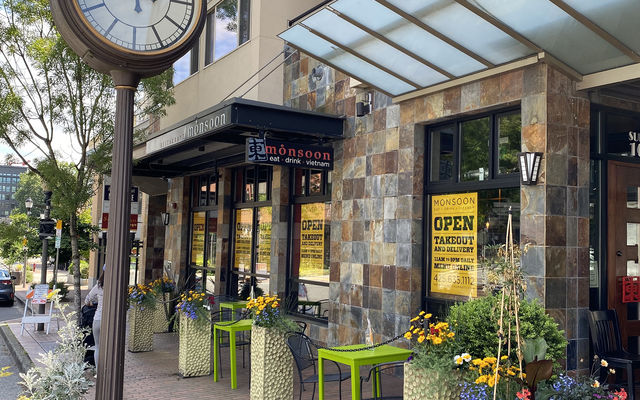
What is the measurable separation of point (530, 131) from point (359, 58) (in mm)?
2421

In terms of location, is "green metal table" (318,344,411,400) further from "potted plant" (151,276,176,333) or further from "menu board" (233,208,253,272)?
"potted plant" (151,276,176,333)

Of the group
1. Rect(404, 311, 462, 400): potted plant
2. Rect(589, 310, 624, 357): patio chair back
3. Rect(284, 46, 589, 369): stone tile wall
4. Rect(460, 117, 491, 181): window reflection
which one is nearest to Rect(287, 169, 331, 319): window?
Rect(284, 46, 589, 369): stone tile wall

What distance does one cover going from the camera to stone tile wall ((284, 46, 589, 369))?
259 inches

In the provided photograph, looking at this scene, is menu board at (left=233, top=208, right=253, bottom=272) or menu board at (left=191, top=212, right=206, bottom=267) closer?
menu board at (left=233, top=208, right=253, bottom=272)

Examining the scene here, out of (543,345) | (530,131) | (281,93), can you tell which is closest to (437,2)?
(530,131)

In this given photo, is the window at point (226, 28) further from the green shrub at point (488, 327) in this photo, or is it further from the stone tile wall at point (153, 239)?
the green shrub at point (488, 327)

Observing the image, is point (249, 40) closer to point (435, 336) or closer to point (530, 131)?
point (530, 131)

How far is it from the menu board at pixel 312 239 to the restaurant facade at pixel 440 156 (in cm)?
3

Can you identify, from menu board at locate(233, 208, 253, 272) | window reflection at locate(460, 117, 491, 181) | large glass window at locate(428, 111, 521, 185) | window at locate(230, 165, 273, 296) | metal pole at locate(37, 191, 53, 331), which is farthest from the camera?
metal pole at locate(37, 191, 53, 331)

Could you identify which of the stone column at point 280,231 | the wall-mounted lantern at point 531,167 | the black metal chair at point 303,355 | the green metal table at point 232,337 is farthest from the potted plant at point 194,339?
the wall-mounted lantern at point 531,167

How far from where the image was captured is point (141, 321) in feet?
36.1

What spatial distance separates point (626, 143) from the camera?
7488 mm

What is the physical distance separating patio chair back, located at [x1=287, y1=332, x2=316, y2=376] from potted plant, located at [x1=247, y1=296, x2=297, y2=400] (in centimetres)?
19

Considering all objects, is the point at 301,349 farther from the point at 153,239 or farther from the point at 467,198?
the point at 153,239
